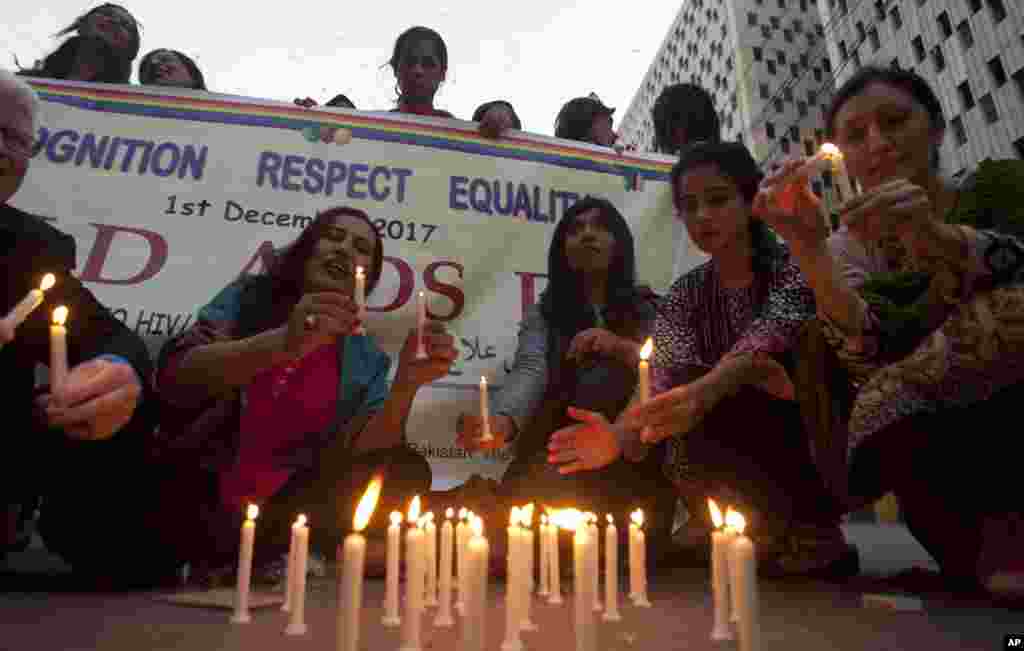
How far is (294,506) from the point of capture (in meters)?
3.03

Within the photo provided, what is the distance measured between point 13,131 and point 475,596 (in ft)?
8.54

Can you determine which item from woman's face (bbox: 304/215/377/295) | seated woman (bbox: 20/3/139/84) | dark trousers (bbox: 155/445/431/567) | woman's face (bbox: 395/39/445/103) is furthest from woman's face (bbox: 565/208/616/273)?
seated woman (bbox: 20/3/139/84)

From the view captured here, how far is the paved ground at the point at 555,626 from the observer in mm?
1686

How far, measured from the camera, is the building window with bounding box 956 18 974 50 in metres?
24.5

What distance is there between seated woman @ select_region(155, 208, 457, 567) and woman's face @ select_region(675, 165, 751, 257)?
1536 millimetres

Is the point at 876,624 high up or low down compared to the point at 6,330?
down

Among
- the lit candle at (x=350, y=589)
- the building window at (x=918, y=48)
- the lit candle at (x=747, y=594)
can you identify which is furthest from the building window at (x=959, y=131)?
the lit candle at (x=350, y=589)

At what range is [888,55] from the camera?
29391 mm

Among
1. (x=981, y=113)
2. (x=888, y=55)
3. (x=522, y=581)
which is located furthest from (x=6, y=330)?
(x=888, y=55)

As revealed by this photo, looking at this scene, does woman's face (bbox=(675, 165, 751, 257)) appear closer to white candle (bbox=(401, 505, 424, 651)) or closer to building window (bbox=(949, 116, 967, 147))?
white candle (bbox=(401, 505, 424, 651))

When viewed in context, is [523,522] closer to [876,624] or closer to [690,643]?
[690,643]

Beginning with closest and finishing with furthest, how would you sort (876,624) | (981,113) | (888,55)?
(876,624)
(981,113)
(888,55)

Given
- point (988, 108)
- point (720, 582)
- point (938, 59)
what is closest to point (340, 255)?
point (720, 582)

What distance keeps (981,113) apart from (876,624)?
95.8 ft
